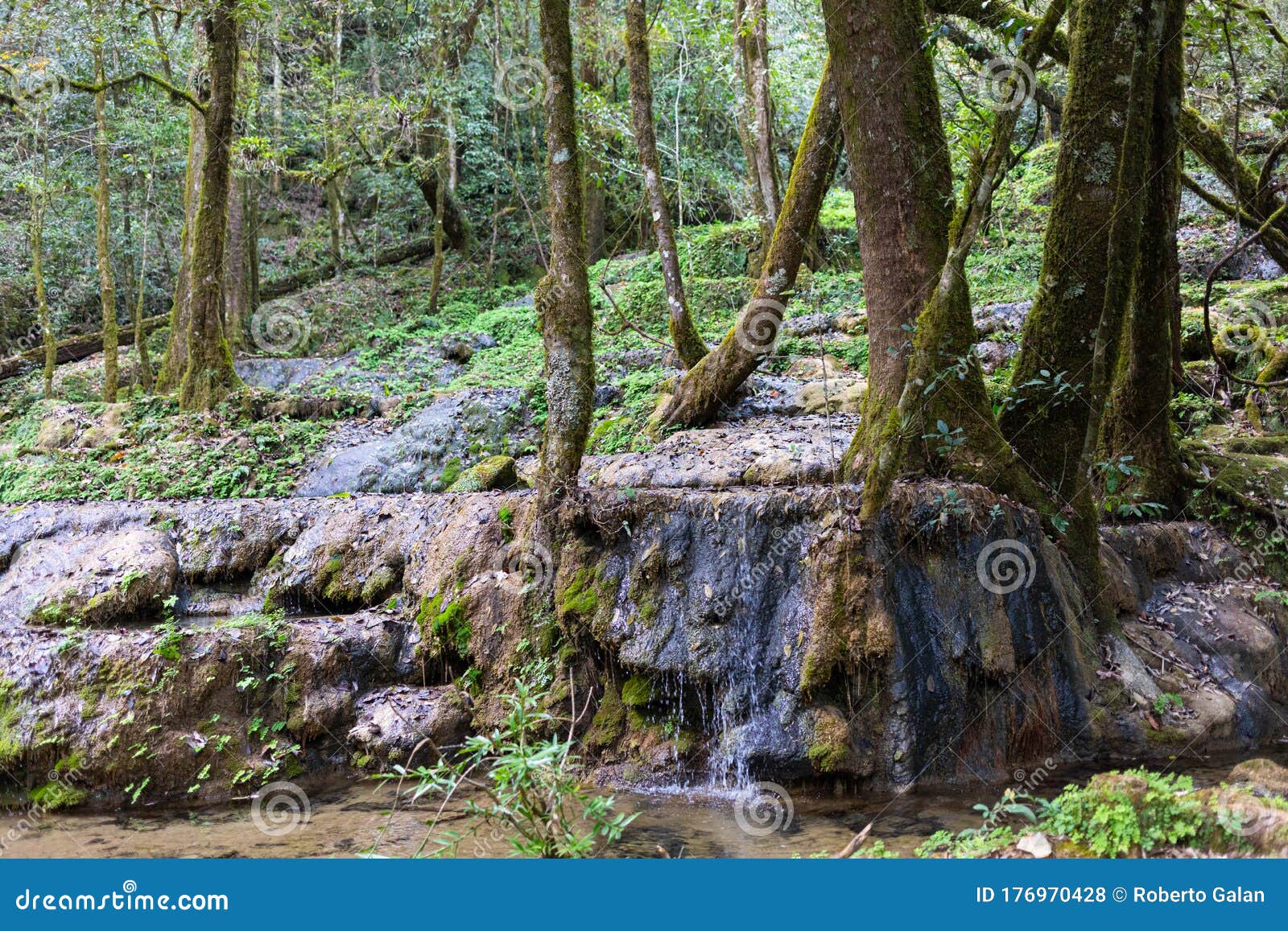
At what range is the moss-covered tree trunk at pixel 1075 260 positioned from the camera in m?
6.15

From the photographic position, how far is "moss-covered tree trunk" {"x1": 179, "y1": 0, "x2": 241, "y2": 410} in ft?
39.8

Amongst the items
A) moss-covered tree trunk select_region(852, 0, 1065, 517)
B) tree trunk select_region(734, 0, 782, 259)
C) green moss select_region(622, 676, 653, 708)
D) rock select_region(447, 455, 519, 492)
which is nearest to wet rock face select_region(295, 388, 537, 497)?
rock select_region(447, 455, 519, 492)

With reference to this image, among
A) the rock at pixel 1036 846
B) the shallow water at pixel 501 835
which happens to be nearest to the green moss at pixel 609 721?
the shallow water at pixel 501 835

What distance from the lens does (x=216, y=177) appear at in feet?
40.1

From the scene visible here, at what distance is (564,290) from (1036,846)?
4.78 metres

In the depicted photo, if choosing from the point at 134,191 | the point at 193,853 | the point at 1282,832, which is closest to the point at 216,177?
the point at 134,191

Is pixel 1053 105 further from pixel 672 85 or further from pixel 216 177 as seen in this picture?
pixel 672 85

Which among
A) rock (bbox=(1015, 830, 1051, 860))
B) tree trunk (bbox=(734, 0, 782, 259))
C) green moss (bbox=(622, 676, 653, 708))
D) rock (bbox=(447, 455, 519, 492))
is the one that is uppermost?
tree trunk (bbox=(734, 0, 782, 259))

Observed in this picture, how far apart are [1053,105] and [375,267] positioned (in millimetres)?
15631

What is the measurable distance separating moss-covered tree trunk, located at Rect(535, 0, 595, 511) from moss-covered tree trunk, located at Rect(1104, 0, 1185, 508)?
443cm

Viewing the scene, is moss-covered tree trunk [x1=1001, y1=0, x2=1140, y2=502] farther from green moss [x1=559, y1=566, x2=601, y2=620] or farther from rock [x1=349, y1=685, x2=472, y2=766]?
rock [x1=349, y1=685, x2=472, y2=766]

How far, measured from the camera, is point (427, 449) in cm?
1092

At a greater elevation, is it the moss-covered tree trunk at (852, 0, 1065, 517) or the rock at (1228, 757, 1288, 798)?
the moss-covered tree trunk at (852, 0, 1065, 517)

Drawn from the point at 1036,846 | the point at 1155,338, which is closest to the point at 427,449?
the point at 1155,338
